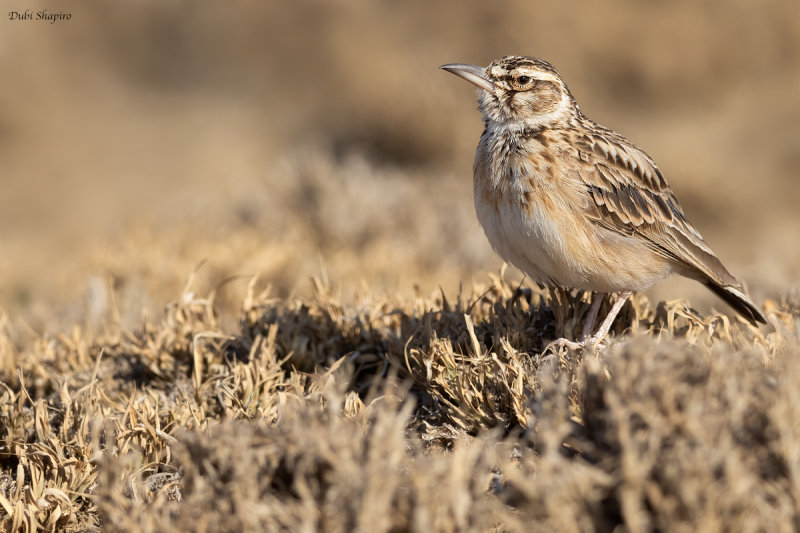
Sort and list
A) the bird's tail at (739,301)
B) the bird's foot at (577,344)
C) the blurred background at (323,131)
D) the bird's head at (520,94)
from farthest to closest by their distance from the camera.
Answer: the blurred background at (323,131), the bird's head at (520,94), the bird's tail at (739,301), the bird's foot at (577,344)

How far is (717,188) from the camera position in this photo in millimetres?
13547

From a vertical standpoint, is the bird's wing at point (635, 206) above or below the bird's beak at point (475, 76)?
below

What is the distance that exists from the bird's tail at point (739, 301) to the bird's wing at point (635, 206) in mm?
60

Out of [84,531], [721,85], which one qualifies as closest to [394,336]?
[84,531]

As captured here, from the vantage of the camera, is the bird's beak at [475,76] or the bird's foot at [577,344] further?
the bird's beak at [475,76]

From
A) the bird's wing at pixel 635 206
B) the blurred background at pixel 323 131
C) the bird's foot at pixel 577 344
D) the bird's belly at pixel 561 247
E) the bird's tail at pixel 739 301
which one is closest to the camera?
the bird's foot at pixel 577 344

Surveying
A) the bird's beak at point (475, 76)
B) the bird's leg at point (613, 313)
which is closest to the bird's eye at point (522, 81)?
the bird's beak at point (475, 76)

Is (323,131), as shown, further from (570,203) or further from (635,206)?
(570,203)

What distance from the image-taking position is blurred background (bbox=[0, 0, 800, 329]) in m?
8.91

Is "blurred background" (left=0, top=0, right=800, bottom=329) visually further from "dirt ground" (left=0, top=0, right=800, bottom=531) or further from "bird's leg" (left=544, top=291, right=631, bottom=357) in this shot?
"bird's leg" (left=544, top=291, right=631, bottom=357)

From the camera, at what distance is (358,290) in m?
5.50

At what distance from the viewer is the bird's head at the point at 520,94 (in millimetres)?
4547

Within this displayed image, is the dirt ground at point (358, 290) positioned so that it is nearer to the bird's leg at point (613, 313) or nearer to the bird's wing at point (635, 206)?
the bird's leg at point (613, 313)

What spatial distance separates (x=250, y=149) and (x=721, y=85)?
32.9 ft
